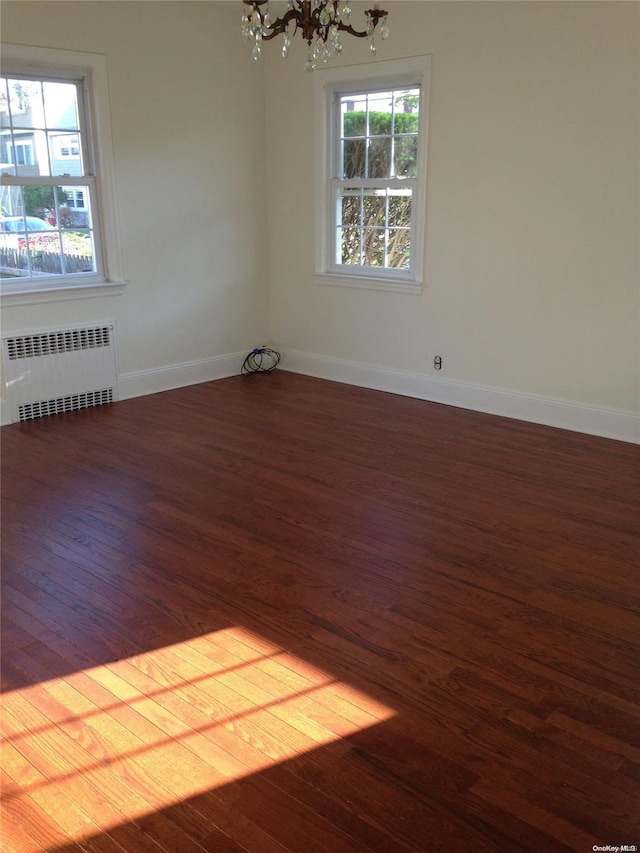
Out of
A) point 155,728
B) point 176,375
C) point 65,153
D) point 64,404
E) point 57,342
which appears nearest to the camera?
point 155,728

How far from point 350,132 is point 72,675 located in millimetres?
4577

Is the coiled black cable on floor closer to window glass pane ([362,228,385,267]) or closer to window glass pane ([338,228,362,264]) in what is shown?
window glass pane ([338,228,362,264])

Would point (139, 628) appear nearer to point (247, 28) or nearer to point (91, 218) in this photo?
point (247, 28)

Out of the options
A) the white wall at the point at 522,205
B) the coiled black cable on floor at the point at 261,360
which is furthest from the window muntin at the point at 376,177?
the coiled black cable on floor at the point at 261,360

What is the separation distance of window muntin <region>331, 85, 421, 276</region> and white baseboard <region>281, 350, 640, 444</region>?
0.80 metres

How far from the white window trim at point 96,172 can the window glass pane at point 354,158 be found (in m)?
1.75

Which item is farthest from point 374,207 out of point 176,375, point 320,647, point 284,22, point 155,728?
point 155,728

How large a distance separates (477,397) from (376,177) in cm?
181

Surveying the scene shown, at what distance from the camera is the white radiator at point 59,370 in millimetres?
5020

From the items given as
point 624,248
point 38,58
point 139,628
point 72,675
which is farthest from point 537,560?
point 38,58

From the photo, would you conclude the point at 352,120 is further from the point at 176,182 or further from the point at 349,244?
the point at 176,182

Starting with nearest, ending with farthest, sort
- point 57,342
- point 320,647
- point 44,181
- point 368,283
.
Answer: point 320,647 → point 44,181 → point 57,342 → point 368,283

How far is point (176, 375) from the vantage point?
6.00 meters

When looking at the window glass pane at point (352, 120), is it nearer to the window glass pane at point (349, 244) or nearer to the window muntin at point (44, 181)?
the window glass pane at point (349, 244)
